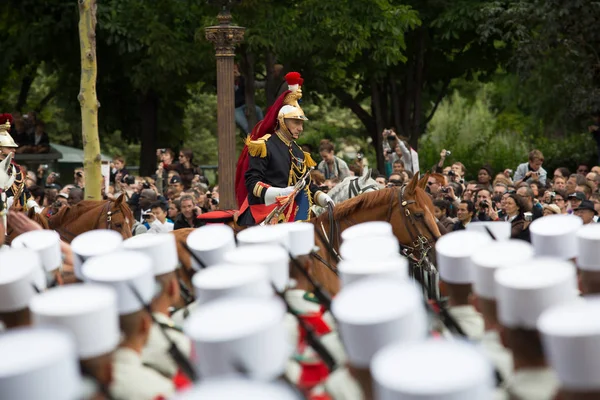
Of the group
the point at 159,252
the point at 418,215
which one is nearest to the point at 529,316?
the point at 159,252

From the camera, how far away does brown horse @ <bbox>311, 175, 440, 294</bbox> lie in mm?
7473

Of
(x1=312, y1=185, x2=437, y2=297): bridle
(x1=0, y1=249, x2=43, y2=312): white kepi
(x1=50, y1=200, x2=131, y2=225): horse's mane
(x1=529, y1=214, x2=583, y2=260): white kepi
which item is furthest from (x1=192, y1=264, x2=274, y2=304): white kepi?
(x1=50, y1=200, x2=131, y2=225): horse's mane

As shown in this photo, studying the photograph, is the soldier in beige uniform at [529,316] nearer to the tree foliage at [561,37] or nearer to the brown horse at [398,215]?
the brown horse at [398,215]

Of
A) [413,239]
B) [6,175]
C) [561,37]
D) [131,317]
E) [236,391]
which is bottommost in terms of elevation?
[413,239]

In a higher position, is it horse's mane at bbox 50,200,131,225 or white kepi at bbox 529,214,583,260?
white kepi at bbox 529,214,583,260

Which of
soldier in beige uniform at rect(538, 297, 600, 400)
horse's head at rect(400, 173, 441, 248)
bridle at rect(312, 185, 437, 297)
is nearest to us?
soldier in beige uniform at rect(538, 297, 600, 400)

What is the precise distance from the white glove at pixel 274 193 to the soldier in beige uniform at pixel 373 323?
455 centimetres

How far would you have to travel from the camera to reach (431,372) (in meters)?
2.69

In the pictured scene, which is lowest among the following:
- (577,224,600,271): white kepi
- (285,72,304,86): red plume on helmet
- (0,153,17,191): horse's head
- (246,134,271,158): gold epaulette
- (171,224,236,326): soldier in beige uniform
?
(0,153,17,191): horse's head

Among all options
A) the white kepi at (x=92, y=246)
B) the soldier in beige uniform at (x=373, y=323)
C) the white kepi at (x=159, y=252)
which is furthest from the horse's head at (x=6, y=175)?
the soldier in beige uniform at (x=373, y=323)

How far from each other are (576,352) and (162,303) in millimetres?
2036

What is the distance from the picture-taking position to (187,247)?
17.0ft

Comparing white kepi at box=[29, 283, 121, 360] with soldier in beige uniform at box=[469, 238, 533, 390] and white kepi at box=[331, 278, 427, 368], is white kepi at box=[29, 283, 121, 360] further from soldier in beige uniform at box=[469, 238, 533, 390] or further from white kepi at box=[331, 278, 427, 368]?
soldier in beige uniform at box=[469, 238, 533, 390]

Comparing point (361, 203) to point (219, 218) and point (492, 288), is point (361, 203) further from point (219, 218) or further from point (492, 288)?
point (492, 288)
